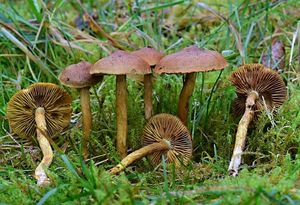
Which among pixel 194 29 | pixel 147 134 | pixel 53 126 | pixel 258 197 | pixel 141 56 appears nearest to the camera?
pixel 258 197

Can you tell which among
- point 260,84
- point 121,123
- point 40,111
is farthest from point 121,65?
point 260,84

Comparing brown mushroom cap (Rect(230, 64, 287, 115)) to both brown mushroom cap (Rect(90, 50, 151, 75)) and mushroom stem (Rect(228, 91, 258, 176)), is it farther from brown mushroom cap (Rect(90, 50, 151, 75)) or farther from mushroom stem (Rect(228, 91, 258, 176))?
brown mushroom cap (Rect(90, 50, 151, 75))

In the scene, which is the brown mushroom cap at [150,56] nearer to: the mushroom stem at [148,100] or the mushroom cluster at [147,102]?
the mushroom cluster at [147,102]

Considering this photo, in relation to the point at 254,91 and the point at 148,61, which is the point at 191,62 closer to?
the point at 148,61

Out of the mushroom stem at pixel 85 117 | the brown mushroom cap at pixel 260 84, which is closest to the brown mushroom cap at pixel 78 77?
the mushroom stem at pixel 85 117

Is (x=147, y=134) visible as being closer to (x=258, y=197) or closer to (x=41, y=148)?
(x=41, y=148)

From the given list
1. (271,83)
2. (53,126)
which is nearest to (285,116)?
(271,83)

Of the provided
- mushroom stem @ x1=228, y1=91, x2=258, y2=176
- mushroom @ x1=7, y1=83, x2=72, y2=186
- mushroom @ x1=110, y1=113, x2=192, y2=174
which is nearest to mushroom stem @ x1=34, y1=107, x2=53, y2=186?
mushroom @ x1=7, y1=83, x2=72, y2=186
